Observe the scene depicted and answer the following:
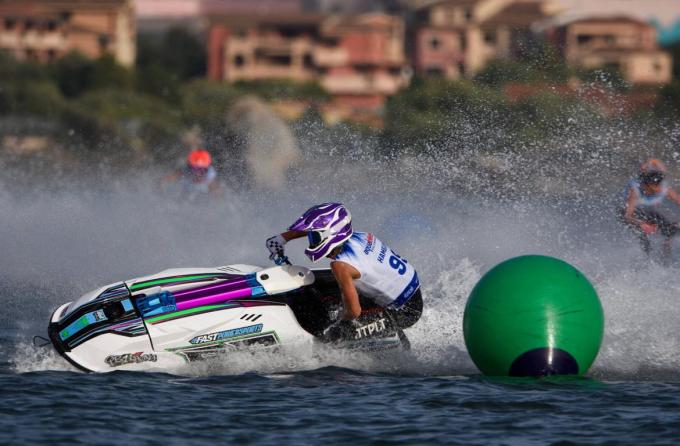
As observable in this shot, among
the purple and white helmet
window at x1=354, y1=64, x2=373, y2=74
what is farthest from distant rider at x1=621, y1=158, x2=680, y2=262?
window at x1=354, y1=64, x2=373, y2=74

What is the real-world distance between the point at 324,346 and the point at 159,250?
22.8 feet

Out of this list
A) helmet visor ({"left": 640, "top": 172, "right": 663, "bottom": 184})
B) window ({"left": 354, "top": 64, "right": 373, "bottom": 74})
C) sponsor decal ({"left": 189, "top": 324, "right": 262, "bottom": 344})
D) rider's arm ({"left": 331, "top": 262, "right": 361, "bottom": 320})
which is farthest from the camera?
window ({"left": 354, "top": 64, "right": 373, "bottom": 74})

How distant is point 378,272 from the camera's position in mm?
10156

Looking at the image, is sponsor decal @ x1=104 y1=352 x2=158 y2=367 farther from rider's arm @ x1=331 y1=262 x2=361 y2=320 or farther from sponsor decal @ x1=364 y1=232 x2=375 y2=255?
sponsor decal @ x1=364 y1=232 x2=375 y2=255

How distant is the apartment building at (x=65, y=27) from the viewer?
2933 inches

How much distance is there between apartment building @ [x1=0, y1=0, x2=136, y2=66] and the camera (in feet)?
244

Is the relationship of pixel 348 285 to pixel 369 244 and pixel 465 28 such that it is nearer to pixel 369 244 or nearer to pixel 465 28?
pixel 369 244

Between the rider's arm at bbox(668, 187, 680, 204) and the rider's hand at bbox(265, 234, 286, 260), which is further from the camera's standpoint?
the rider's arm at bbox(668, 187, 680, 204)

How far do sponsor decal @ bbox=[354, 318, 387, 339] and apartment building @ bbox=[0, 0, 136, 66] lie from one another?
217 feet

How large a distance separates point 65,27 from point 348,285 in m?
69.8

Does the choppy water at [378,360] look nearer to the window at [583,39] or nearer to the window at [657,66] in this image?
the window at [657,66]

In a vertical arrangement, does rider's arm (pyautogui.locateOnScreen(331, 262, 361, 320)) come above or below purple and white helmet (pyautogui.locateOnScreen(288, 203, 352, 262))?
below

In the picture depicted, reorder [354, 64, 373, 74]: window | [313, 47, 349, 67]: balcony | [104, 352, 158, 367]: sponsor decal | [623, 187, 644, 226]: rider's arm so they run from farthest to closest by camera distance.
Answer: [313, 47, 349, 67]: balcony < [354, 64, 373, 74]: window < [623, 187, 644, 226]: rider's arm < [104, 352, 158, 367]: sponsor decal

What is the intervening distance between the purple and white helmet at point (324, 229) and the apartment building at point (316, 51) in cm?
5978
